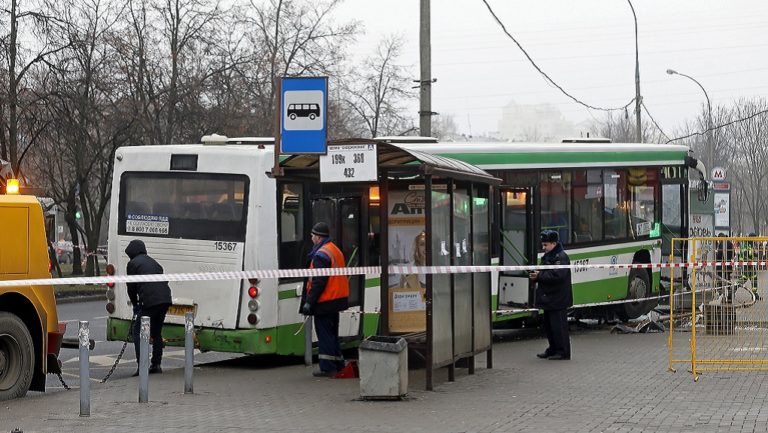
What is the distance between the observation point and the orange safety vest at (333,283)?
533 inches

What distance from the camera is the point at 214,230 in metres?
14.9

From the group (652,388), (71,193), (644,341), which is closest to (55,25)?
(71,193)

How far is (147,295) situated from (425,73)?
9.73m

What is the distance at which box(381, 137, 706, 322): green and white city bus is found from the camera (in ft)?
61.0

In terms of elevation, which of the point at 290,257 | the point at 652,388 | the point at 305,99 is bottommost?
the point at 652,388

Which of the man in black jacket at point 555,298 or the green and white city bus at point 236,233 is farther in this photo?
the man in black jacket at point 555,298

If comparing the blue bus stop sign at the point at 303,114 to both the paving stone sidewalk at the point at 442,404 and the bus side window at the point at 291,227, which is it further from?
the bus side window at the point at 291,227

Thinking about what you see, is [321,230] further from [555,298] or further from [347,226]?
[555,298]

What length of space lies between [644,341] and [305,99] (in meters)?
8.64

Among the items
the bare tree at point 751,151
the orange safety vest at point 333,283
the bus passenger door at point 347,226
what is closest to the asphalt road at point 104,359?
the bus passenger door at point 347,226

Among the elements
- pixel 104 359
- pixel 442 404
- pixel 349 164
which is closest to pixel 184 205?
pixel 104 359

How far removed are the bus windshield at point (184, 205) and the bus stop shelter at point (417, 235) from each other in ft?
2.21

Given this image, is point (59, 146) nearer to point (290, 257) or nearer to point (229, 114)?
point (229, 114)

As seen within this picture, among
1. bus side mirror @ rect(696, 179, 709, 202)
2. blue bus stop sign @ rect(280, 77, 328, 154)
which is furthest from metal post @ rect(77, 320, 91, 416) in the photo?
bus side mirror @ rect(696, 179, 709, 202)
